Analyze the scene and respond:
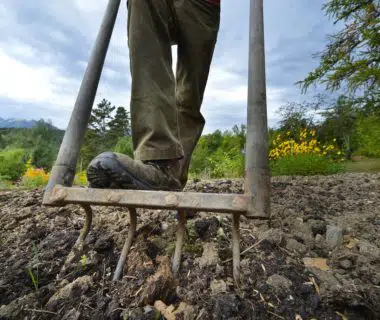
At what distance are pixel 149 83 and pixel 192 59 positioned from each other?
17.3 inches

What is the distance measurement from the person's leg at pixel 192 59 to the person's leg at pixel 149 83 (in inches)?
8.8

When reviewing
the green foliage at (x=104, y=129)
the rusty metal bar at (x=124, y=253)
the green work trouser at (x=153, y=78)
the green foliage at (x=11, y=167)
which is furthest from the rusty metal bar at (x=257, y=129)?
the green foliage at (x=104, y=129)

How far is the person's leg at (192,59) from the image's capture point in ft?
5.33

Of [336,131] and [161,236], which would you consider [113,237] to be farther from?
[336,131]

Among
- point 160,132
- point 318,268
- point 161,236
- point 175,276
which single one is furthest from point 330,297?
point 160,132

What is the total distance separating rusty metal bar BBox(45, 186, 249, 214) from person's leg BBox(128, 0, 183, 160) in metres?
0.29

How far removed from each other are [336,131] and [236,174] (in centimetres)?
648

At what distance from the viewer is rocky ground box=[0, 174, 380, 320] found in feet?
3.40

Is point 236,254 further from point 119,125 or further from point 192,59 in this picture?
point 119,125

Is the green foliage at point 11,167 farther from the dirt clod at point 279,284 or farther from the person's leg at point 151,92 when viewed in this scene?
the dirt clod at point 279,284

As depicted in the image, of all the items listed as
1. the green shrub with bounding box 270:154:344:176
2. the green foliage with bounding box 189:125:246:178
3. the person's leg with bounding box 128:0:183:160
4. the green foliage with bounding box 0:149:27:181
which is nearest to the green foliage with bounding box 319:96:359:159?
the green foliage with bounding box 189:125:246:178

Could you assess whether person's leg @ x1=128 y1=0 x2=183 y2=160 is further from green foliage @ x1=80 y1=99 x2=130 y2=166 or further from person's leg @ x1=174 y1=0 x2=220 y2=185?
green foliage @ x1=80 y1=99 x2=130 y2=166

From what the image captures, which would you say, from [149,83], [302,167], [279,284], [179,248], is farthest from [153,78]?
[302,167]

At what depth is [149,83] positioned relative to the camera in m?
1.40
